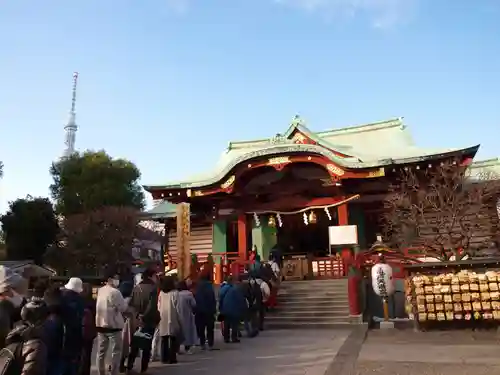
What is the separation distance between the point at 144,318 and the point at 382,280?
7.31 meters

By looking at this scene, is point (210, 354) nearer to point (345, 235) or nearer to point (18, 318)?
point (18, 318)

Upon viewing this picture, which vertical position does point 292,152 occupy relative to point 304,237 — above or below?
above

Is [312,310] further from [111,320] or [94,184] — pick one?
[94,184]

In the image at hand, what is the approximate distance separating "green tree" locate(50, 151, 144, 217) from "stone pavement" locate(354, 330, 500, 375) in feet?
77.4

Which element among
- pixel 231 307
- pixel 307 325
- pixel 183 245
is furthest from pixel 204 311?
pixel 183 245

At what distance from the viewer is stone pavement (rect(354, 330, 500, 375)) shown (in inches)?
255

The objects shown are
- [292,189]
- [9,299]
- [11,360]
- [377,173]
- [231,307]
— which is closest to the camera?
[11,360]

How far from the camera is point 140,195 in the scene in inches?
1357

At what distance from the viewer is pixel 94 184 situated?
31031 millimetres

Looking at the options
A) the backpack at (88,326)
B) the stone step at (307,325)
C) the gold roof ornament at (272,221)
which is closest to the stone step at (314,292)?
the stone step at (307,325)

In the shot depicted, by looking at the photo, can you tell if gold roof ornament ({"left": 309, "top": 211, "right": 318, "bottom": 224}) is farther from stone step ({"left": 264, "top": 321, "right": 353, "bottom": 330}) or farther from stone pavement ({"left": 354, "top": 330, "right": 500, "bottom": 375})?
stone pavement ({"left": 354, "top": 330, "right": 500, "bottom": 375})

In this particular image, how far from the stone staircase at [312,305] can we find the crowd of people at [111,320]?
119cm

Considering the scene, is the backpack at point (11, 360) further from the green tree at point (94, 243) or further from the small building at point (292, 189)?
the green tree at point (94, 243)

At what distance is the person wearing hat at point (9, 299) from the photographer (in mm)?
3738
